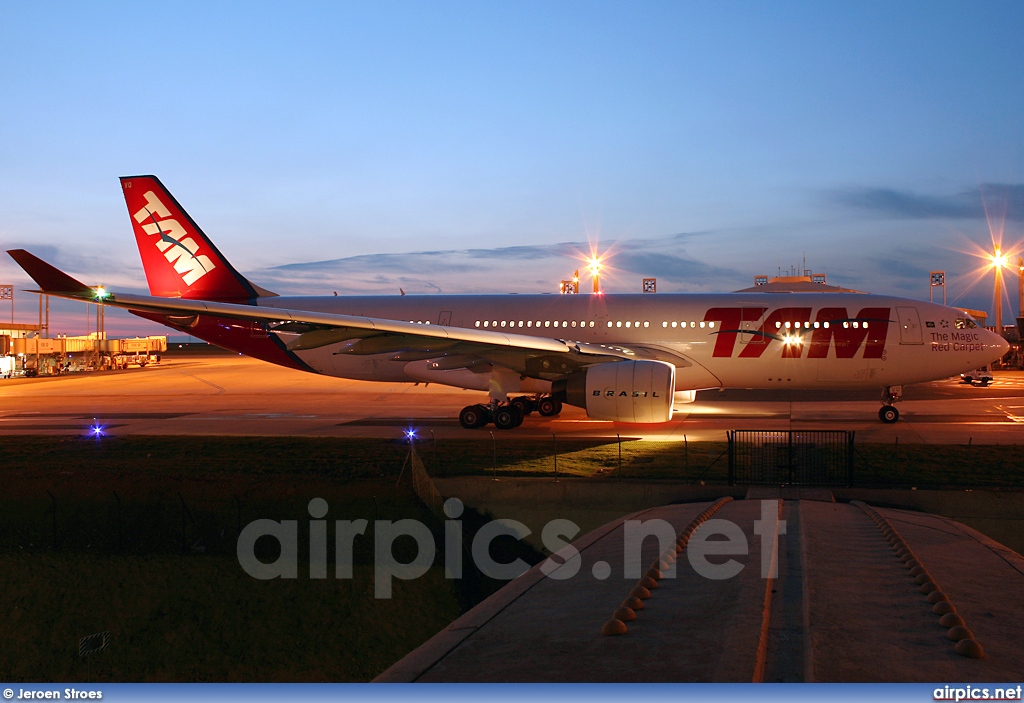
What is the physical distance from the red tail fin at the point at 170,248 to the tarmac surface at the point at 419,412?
4.12 m

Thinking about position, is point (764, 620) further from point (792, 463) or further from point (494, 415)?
point (494, 415)

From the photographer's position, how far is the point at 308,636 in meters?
11.1

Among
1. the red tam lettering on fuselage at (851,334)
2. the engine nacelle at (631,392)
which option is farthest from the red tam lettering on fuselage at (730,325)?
the engine nacelle at (631,392)

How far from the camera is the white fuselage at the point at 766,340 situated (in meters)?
22.2

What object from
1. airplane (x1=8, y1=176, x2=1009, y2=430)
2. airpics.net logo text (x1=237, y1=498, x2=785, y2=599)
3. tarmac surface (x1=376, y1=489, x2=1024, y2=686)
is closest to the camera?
tarmac surface (x1=376, y1=489, x2=1024, y2=686)

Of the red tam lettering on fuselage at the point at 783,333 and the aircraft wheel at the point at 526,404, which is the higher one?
the red tam lettering on fuselage at the point at 783,333

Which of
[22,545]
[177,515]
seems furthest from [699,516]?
[22,545]

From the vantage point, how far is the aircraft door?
72.8 feet

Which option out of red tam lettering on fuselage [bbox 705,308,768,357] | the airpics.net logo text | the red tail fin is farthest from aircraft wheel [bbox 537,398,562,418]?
the airpics.net logo text

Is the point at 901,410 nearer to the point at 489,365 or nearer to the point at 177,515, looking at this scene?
the point at 489,365

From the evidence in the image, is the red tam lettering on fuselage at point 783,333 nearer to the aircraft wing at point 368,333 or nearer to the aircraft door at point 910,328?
the aircraft door at point 910,328

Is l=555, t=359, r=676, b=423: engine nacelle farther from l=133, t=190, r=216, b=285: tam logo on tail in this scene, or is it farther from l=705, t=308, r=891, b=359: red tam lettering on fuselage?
l=133, t=190, r=216, b=285: tam logo on tail

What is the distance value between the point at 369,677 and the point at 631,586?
4.51m

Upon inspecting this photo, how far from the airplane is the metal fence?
3.90m
